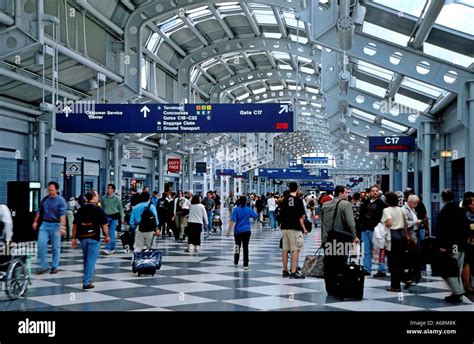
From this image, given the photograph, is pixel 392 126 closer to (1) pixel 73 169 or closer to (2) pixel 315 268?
(1) pixel 73 169

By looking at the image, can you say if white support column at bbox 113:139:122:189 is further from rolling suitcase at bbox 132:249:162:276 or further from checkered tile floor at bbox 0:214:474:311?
rolling suitcase at bbox 132:249:162:276

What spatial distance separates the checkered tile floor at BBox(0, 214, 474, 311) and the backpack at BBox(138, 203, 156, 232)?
0.90 m

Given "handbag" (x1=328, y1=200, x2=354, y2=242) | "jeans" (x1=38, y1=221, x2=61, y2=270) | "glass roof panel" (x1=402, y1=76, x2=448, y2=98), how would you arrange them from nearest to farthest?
"handbag" (x1=328, y1=200, x2=354, y2=242) < "jeans" (x1=38, y1=221, x2=61, y2=270) < "glass roof panel" (x1=402, y1=76, x2=448, y2=98)

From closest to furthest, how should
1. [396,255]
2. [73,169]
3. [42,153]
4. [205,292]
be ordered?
[205,292] < [396,255] < [42,153] < [73,169]

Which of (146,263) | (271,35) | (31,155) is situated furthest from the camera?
Result: (271,35)

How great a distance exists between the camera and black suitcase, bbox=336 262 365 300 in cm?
948

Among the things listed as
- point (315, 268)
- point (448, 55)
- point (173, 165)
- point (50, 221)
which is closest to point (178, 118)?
point (448, 55)

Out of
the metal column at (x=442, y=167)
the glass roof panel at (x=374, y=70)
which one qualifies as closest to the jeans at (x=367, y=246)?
the metal column at (x=442, y=167)

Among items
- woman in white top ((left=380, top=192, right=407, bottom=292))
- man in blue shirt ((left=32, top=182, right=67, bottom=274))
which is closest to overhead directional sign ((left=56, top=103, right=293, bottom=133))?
man in blue shirt ((left=32, top=182, right=67, bottom=274))

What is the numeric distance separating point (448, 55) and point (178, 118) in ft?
28.7

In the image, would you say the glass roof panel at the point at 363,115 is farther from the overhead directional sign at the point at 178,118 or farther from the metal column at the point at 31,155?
the metal column at the point at 31,155

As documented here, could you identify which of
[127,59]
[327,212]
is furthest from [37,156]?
[327,212]

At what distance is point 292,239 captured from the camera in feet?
39.3
